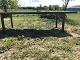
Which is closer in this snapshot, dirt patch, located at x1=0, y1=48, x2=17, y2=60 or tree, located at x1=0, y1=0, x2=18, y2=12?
dirt patch, located at x1=0, y1=48, x2=17, y2=60

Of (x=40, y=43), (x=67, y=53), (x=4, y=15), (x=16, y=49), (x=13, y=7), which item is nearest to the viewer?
(x=67, y=53)

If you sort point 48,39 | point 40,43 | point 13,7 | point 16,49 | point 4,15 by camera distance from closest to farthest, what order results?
point 16,49, point 40,43, point 48,39, point 4,15, point 13,7

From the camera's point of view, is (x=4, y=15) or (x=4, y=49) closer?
(x=4, y=49)

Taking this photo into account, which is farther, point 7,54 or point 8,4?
point 8,4

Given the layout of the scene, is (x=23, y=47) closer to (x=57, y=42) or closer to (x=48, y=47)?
(x=48, y=47)

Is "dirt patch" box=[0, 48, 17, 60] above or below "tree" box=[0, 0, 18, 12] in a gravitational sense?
below

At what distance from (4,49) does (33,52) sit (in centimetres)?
121

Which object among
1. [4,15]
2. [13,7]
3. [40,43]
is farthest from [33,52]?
[13,7]

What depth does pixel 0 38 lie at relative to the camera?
8898 millimetres

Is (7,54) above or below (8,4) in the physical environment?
below

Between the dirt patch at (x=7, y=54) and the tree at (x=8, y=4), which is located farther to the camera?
the tree at (x=8, y=4)

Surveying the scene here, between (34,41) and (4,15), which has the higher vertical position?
(4,15)

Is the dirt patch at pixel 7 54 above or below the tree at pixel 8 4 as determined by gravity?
below

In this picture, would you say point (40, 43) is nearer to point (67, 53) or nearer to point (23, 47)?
point (23, 47)
